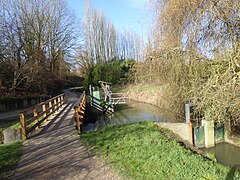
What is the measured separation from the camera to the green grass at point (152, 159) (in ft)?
12.5

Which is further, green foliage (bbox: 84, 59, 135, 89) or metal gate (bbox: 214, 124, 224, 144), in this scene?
green foliage (bbox: 84, 59, 135, 89)

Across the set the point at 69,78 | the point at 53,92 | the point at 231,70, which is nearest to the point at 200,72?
the point at 231,70

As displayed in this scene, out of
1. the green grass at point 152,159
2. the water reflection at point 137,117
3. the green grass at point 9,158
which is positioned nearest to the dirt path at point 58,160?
the green grass at point 9,158

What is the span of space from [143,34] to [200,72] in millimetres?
3279

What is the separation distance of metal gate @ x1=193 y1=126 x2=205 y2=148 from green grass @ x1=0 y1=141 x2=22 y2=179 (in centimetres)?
560

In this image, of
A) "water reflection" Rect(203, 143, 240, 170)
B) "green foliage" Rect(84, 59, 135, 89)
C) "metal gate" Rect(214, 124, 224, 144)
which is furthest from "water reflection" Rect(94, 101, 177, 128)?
"green foliage" Rect(84, 59, 135, 89)

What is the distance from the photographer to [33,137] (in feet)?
21.4

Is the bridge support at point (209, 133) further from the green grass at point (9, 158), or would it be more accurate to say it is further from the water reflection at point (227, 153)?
the green grass at point (9, 158)

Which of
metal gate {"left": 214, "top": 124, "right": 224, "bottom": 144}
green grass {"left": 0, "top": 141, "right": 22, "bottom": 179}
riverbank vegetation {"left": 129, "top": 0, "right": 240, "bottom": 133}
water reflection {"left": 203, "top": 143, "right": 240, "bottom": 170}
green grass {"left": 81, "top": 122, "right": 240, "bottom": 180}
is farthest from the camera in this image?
metal gate {"left": 214, "top": 124, "right": 224, "bottom": 144}

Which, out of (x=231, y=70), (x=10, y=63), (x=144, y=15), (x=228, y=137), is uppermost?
(x=144, y=15)

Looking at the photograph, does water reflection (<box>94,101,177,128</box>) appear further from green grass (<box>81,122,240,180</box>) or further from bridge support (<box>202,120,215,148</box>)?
green grass (<box>81,122,240,180</box>)

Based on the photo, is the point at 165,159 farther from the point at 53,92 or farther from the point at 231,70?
the point at 53,92

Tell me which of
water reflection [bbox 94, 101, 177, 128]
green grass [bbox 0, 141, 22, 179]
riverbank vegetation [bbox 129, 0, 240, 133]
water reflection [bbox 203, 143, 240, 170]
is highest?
riverbank vegetation [bbox 129, 0, 240, 133]

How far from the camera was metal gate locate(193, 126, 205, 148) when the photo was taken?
777 centimetres
